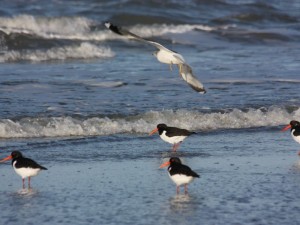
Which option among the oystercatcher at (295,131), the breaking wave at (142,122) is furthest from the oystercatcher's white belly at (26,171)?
the oystercatcher at (295,131)

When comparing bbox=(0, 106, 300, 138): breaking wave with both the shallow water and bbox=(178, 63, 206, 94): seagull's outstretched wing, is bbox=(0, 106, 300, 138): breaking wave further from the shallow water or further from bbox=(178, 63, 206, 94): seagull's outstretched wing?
bbox=(178, 63, 206, 94): seagull's outstretched wing

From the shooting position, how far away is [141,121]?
43.5ft

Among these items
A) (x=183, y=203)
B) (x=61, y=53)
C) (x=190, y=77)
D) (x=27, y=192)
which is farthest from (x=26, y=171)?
(x=61, y=53)

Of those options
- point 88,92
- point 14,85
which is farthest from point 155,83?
point 14,85

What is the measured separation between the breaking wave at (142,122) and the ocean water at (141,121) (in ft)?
0.07

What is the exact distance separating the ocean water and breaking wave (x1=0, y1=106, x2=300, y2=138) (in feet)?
0.07

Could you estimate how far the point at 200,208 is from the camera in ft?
27.9

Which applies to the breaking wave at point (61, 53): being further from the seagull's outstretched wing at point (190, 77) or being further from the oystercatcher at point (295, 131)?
the oystercatcher at point (295, 131)

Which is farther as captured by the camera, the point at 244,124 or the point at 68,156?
the point at 244,124

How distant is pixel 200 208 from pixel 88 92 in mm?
7655

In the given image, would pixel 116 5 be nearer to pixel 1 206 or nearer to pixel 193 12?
pixel 193 12

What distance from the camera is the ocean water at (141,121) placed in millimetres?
8641

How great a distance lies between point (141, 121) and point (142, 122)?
5 cm

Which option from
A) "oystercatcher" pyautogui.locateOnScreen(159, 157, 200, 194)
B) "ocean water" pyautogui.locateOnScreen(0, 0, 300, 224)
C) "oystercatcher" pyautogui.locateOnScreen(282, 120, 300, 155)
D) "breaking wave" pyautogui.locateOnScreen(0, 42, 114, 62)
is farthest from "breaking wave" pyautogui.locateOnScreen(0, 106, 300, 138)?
"breaking wave" pyautogui.locateOnScreen(0, 42, 114, 62)
